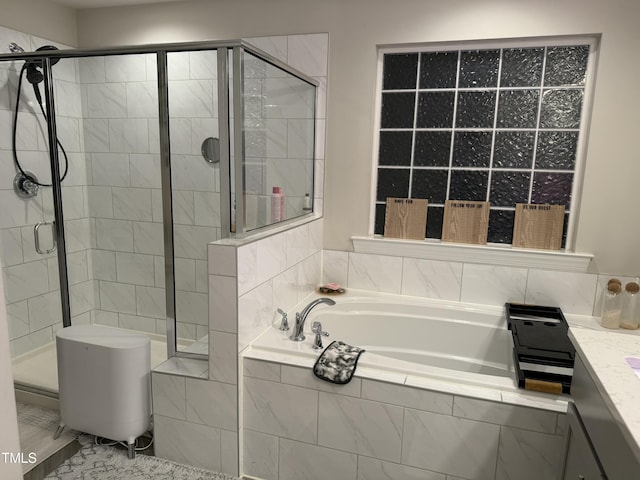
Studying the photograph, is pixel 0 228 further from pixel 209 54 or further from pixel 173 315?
pixel 209 54

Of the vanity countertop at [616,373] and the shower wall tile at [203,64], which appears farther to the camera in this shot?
the shower wall tile at [203,64]

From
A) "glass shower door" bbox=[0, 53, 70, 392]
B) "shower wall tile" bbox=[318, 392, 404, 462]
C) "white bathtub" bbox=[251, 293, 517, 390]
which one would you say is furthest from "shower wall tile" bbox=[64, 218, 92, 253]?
"shower wall tile" bbox=[318, 392, 404, 462]

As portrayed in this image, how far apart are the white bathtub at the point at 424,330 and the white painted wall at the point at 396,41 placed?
0.49 meters

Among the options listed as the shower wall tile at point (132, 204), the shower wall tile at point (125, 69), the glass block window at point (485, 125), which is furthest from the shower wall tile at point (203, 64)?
the glass block window at point (485, 125)

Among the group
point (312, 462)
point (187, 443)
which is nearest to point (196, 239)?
point (187, 443)

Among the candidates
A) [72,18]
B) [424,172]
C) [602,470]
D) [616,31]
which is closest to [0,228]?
[72,18]

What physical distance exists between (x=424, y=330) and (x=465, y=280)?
15.8 inches

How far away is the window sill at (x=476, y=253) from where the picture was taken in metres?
2.56

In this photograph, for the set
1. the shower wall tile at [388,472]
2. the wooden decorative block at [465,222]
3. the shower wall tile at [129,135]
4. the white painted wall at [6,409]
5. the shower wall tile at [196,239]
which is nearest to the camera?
the white painted wall at [6,409]

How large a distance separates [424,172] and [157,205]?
1665 mm

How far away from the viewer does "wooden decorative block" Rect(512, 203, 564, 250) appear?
2609mm

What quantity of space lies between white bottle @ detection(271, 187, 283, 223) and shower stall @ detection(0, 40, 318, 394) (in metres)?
0.03

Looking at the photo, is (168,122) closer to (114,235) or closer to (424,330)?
(114,235)

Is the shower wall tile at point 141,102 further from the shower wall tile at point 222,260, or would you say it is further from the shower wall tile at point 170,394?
the shower wall tile at point 170,394
